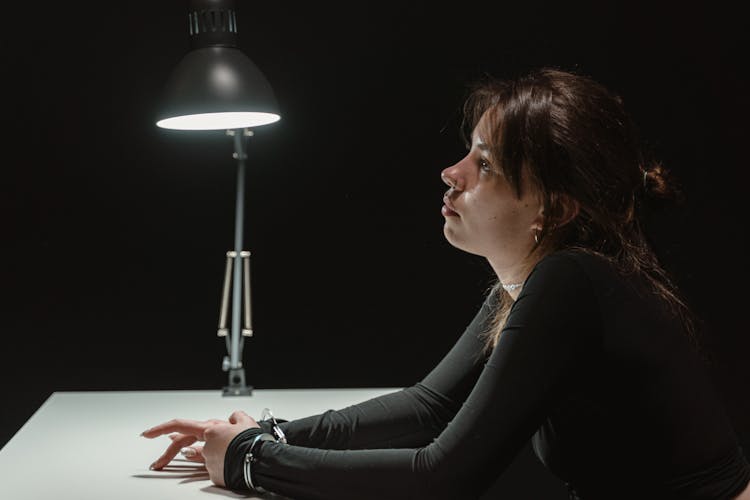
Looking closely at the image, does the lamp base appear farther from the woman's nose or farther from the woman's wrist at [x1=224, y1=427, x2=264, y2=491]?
the woman's nose

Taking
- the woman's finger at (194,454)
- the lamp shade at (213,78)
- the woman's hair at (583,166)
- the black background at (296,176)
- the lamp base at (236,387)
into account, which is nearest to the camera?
the woman's hair at (583,166)

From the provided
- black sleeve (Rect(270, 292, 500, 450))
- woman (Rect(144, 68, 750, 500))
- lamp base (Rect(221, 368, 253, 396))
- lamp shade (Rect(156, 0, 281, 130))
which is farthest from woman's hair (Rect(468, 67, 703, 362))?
lamp base (Rect(221, 368, 253, 396))

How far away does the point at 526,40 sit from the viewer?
3148 mm

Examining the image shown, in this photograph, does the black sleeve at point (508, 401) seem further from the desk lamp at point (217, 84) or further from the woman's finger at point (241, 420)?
the desk lamp at point (217, 84)

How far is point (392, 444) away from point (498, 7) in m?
1.79

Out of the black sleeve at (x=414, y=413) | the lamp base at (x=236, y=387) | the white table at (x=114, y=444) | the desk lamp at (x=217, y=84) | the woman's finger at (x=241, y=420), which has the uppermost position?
the desk lamp at (x=217, y=84)

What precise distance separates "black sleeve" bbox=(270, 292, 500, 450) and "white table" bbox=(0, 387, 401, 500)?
25cm

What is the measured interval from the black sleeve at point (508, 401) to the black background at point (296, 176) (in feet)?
6.00

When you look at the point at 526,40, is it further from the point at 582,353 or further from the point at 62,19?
the point at 582,353

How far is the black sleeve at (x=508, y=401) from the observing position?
1.27 meters

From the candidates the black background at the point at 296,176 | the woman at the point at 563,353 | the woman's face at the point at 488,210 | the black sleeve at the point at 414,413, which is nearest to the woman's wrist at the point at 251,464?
the woman at the point at 563,353

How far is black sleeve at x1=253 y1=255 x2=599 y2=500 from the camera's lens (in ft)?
4.17

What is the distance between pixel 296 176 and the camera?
3.13m

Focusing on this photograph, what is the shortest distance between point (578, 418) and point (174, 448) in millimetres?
665
